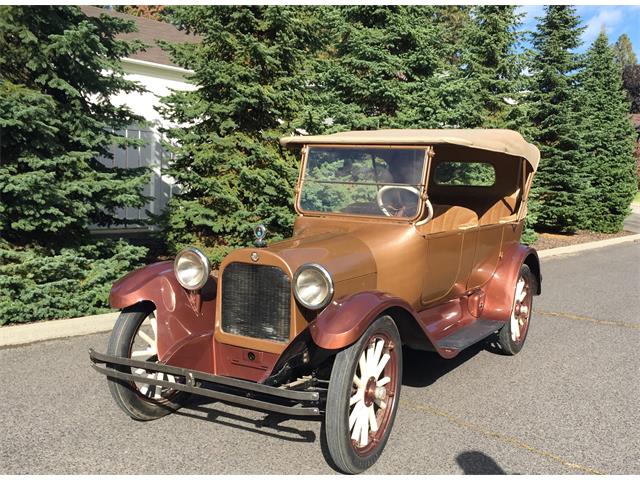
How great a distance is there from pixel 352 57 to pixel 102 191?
5.55 metres

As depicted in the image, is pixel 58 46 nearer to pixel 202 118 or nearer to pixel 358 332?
pixel 202 118

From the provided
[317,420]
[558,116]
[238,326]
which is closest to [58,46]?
[238,326]

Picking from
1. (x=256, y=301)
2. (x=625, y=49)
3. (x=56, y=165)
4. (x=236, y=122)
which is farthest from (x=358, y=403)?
(x=625, y=49)

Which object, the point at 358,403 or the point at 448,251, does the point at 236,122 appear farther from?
the point at 358,403

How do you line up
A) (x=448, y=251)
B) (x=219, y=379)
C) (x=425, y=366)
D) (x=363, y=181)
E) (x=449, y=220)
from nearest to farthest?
(x=219, y=379) < (x=363, y=181) < (x=448, y=251) < (x=449, y=220) < (x=425, y=366)

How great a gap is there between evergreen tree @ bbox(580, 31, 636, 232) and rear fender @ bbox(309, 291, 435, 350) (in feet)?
50.8

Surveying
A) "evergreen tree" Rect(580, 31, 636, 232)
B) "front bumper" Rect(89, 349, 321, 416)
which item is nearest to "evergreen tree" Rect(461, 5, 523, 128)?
"evergreen tree" Rect(580, 31, 636, 232)

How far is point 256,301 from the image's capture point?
11.5 ft

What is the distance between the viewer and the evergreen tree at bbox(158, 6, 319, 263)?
762 centimetres

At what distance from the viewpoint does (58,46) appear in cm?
562

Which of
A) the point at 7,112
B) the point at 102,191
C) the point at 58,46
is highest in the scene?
the point at 58,46

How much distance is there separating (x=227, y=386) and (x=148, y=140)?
24.7 ft

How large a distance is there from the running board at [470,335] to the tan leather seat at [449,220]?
2.77 feet

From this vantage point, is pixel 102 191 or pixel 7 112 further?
pixel 102 191
